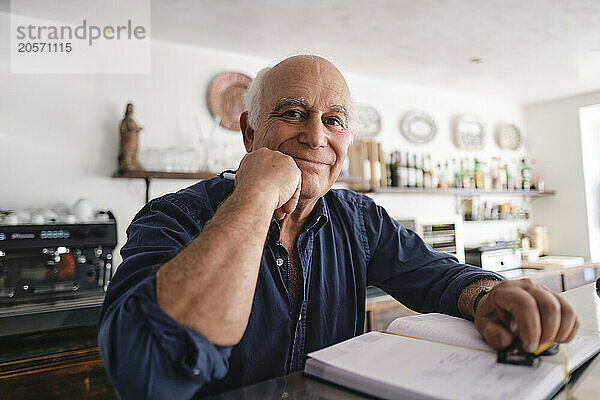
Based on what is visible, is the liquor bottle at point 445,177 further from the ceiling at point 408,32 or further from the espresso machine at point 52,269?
the espresso machine at point 52,269

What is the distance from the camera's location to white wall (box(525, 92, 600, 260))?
4.37m

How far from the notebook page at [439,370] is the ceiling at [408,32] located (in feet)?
5.93

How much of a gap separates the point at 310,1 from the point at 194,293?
81.8 inches

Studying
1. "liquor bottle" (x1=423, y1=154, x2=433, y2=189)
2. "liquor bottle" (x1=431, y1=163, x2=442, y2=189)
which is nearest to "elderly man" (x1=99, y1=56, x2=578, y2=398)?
"liquor bottle" (x1=423, y1=154, x2=433, y2=189)

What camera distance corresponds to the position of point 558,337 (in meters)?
0.64

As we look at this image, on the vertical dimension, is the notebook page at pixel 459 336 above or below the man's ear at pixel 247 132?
below

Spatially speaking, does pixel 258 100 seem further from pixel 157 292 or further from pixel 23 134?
pixel 23 134

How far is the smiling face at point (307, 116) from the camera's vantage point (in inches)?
40.8

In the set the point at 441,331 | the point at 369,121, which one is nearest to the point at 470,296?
the point at 441,331

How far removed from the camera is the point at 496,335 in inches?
24.9

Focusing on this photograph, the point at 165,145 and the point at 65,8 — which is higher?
the point at 65,8

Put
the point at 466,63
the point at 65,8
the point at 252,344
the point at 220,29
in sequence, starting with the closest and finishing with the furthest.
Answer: the point at 252,344
the point at 65,8
the point at 220,29
the point at 466,63

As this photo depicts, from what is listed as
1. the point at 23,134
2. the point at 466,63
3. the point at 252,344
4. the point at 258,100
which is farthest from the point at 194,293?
the point at 466,63

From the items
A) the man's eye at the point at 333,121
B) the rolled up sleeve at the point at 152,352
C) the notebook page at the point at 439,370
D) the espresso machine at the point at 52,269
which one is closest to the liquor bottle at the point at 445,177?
the espresso machine at the point at 52,269
